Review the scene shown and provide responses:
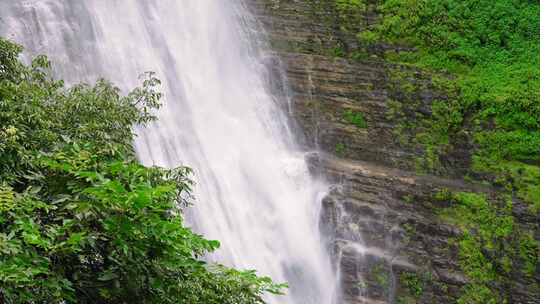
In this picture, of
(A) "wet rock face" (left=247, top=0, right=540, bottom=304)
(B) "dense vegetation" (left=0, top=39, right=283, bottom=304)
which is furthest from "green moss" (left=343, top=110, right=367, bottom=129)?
(B) "dense vegetation" (left=0, top=39, right=283, bottom=304)

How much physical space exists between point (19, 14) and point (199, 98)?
16.0 ft

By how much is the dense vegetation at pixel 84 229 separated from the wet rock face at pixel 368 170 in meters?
8.57

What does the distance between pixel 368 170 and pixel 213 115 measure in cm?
443

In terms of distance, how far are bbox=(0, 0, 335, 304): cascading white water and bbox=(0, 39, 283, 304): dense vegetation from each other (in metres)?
7.10

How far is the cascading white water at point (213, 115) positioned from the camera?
40.0 ft

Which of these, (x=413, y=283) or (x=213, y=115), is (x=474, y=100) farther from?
(x=213, y=115)

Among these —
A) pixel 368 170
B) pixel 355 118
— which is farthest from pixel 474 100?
pixel 368 170

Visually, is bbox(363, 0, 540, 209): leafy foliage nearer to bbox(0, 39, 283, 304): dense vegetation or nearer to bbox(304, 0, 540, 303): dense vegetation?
bbox(304, 0, 540, 303): dense vegetation

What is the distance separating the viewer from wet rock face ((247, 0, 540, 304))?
1257cm

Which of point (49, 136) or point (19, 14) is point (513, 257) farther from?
point (19, 14)

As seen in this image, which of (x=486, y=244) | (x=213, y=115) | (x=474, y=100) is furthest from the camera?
(x=474, y=100)

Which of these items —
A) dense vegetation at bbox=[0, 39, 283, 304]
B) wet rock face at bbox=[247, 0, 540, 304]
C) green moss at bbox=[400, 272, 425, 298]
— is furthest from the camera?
wet rock face at bbox=[247, 0, 540, 304]

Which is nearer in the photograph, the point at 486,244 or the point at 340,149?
the point at 486,244

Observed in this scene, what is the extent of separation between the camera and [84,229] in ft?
12.5
